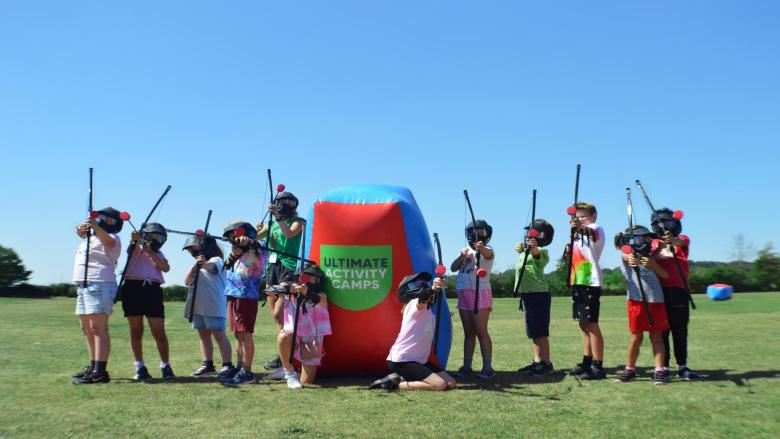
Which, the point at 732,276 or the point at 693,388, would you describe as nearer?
the point at 693,388

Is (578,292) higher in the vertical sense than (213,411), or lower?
higher

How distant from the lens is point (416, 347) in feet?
23.2

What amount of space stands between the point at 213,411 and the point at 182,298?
33.5 meters

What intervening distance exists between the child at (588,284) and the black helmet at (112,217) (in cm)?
561

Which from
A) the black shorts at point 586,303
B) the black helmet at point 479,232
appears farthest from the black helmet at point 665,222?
the black helmet at point 479,232

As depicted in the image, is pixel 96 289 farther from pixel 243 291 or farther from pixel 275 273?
pixel 275 273

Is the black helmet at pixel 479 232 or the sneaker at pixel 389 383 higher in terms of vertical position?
the black helmet at pixel 479 232

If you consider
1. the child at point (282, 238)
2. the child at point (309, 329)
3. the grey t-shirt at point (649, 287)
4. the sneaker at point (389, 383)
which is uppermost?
the child at point (282, 238)

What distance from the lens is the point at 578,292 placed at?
7.76 m

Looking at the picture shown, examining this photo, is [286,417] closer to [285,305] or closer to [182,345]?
[285,305]

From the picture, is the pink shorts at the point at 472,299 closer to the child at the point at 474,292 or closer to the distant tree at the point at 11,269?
the child at the point at 474,292

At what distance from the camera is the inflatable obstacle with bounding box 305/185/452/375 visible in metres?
7.46

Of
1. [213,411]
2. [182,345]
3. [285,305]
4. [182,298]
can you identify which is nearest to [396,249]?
[285,305]

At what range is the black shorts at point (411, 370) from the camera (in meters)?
6.95
